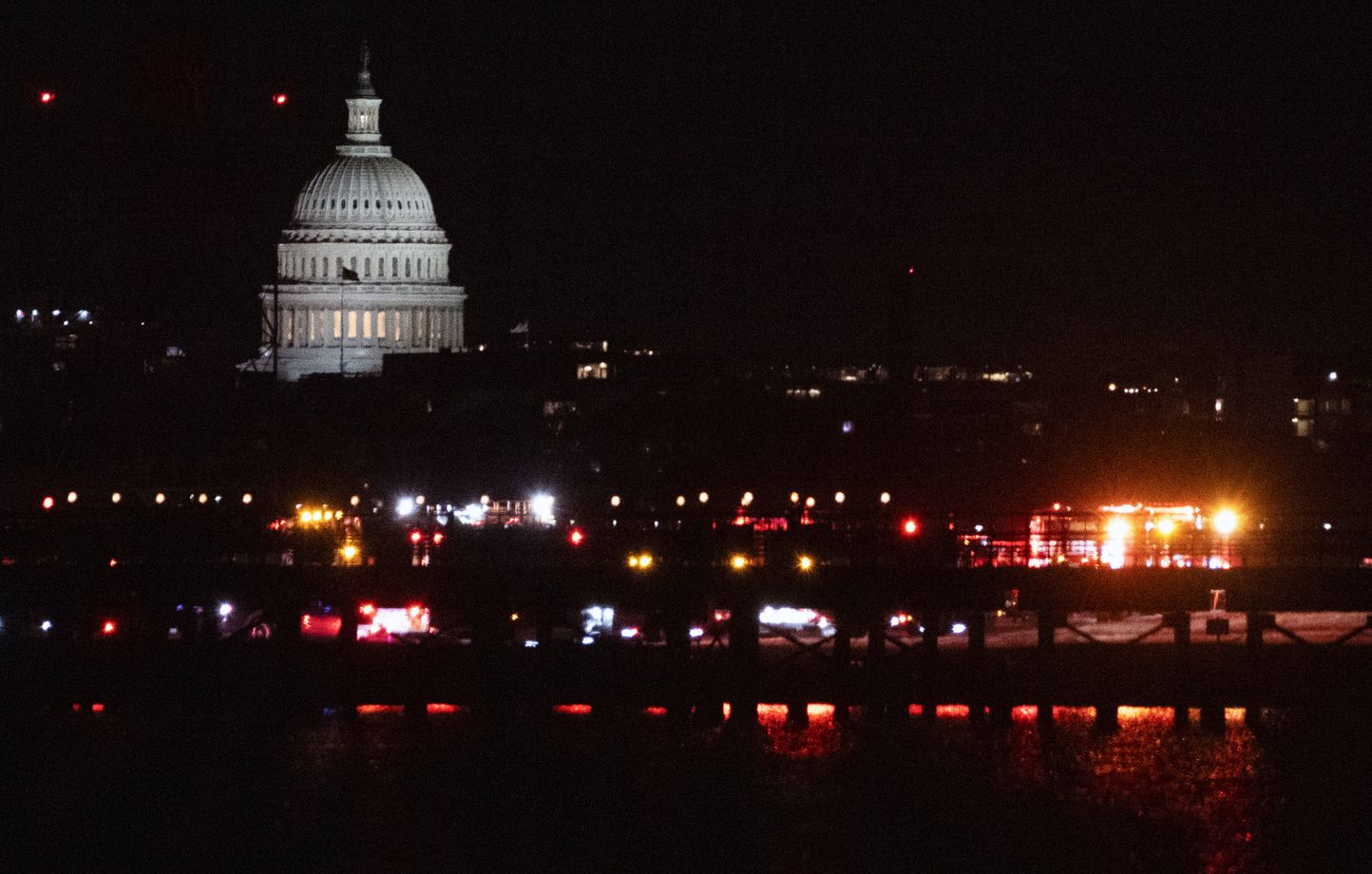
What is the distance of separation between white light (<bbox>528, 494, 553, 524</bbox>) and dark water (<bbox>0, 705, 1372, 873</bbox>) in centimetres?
2652

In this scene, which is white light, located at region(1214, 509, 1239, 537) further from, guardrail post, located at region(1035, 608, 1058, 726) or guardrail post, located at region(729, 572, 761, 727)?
guardrail post, located at region(729, 572, 761, 727)

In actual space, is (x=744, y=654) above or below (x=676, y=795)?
above

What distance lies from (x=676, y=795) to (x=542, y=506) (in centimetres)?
4464

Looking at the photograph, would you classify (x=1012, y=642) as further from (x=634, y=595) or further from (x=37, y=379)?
(x=37, y=379)

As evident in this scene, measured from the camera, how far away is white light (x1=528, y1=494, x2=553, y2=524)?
94.6m

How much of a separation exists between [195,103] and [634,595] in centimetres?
1721

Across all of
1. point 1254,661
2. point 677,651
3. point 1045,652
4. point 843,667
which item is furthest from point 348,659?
point 1254,661

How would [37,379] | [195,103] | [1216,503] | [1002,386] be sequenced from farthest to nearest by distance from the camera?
[1002,386]
[37,379]
[1216,503]
[195,103]

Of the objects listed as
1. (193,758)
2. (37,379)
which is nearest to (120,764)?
(193,758)

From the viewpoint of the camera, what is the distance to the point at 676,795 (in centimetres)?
5947

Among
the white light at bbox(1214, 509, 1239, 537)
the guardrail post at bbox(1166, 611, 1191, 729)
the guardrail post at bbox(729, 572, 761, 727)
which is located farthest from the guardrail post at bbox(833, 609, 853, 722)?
the white light at bbox(1214, 509, 1239, 537)

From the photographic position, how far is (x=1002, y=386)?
194375 mm

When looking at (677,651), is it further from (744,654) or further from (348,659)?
(348,659)

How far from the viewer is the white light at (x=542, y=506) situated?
3723 inches
